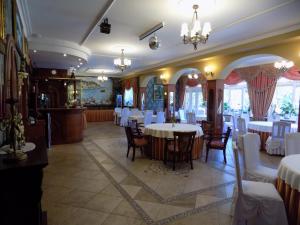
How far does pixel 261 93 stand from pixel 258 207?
7.44 m

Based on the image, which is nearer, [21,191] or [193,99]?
[21,191]

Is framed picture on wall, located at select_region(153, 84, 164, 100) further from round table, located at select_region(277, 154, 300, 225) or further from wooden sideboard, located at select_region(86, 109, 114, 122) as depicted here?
round table, located at select_region(277, 154, 300, 225)

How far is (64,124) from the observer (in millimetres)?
6879

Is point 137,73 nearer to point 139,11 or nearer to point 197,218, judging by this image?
point 139,11

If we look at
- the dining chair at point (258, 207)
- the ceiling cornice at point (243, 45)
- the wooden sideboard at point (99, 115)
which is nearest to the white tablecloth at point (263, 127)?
the ceiling cornice at point (243, 45)

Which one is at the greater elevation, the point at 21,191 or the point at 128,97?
the point at 128,97

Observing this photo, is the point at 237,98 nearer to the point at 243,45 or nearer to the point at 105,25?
the point at 243,45

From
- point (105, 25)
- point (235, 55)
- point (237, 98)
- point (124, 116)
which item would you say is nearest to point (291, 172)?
point (105, 25)

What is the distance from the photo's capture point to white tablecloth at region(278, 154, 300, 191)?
2.12 meters

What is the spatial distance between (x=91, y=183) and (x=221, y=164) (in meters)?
2.92

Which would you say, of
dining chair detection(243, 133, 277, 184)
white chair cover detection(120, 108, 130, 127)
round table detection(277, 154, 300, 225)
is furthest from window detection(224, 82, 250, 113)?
round table detection(277, 154, 300, 225)

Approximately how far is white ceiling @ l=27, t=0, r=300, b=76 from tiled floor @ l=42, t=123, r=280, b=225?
307 cm

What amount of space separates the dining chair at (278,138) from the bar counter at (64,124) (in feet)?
19.5

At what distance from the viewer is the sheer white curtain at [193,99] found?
11.8 metres
